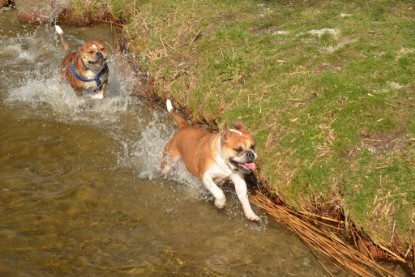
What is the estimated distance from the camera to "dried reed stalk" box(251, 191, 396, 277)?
17.2 feet

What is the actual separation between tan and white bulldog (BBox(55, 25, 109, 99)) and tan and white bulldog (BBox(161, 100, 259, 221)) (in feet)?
8.69

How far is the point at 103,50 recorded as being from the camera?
27.6 ft

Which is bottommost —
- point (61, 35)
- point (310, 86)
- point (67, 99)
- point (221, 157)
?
point (221, 157)

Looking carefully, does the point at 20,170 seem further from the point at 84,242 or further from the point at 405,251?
the point at 405,251

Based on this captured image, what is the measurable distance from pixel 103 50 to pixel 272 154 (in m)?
3.68

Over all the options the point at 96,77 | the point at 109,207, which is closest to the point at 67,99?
the point at 96,77

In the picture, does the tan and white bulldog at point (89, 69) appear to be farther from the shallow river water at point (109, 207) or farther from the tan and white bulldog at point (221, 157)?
the tan and white bulldog at point (221, 157)

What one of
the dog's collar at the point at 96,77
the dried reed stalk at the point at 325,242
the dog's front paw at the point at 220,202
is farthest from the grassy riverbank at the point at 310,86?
the dog's collar at the point at 96,77

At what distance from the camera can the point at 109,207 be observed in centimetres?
586

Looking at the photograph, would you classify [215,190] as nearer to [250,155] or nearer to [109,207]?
[250,155]

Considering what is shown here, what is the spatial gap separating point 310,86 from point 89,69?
12.2 feet

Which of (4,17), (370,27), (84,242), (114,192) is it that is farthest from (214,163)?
(4,17)

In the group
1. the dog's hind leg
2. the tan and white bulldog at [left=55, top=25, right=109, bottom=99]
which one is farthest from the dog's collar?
the dog's hind leg

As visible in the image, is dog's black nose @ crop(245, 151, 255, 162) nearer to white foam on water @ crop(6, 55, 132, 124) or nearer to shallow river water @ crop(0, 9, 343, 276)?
shallow river water @ crop(0, 9, 343, 276)
